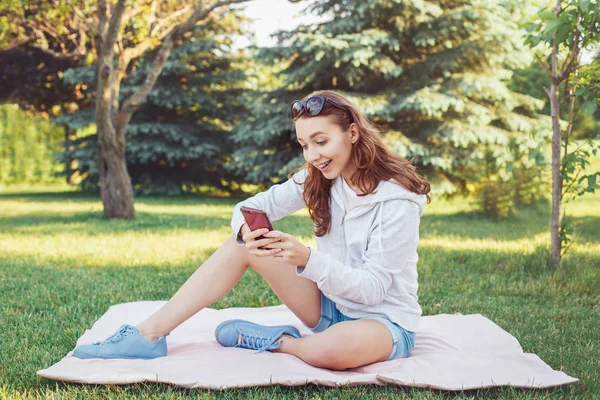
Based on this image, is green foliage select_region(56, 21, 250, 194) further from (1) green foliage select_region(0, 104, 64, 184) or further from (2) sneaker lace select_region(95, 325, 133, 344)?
(2) sneaker lace select_region(95, 325, 133, 344)

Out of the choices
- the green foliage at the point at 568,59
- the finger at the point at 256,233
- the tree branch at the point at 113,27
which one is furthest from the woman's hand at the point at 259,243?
the tree branch at the point at 113,27

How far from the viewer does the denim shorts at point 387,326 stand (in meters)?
2.68

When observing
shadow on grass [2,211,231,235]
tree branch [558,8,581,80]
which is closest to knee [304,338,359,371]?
tree branch [558,8,581,80]

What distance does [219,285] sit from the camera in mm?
2830

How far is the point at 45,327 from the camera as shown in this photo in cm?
340

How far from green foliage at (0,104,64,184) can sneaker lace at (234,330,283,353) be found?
1365cm

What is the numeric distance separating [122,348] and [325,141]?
1.27m

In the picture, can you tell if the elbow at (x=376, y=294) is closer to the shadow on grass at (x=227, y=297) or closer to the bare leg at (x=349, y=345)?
the bare leg at (x=349, y=345)

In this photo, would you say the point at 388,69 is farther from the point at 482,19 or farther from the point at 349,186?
the point at 349,186

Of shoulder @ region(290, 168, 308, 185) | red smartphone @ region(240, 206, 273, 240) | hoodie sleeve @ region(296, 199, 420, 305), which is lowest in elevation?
hoodie sleeve @ region(296, 199, 420, 305)

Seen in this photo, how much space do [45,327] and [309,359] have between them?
160 centimetres

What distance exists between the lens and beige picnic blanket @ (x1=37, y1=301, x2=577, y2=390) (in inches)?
98.3

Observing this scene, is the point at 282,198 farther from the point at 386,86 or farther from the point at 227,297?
the point at 386,86

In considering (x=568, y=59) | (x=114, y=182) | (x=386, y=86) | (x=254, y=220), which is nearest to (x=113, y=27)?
(x=114, y=182)
